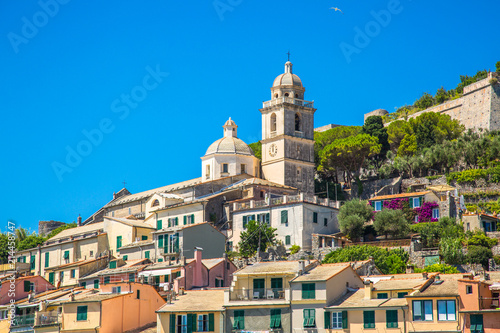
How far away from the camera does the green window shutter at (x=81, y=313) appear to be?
47875 mm

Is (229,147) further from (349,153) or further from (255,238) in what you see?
(255,238)

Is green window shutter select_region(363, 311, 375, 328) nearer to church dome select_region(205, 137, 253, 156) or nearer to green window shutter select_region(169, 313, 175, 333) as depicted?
green window shutter select_region(169, 313, 175, 333)

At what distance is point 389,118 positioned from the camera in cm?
11469

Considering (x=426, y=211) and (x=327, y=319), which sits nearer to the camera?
(x=327, y=319)

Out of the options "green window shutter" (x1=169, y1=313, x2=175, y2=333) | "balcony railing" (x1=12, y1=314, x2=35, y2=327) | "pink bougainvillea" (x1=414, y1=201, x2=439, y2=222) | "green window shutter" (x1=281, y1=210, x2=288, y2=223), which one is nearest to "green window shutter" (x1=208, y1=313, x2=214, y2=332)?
"green window shutter" (x1=169, y1=313, x2=175, y2=333)

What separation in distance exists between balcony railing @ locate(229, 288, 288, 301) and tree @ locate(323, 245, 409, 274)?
11.6 metres

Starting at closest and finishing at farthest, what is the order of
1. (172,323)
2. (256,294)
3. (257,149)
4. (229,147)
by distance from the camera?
(172,323) → (256,294) → (229,147) → (257,149)

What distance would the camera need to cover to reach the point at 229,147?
84.3 meters

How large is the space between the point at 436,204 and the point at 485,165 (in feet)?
45.5

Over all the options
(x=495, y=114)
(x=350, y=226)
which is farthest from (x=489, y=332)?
(x=495, y=114)

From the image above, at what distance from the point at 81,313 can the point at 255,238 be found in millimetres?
20258

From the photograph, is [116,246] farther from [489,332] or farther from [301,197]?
→ [489,332]

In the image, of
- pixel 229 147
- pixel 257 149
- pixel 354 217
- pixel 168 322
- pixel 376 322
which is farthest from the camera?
pixel 257 149

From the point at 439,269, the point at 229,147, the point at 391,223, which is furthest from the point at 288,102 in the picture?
the point at 439,269
